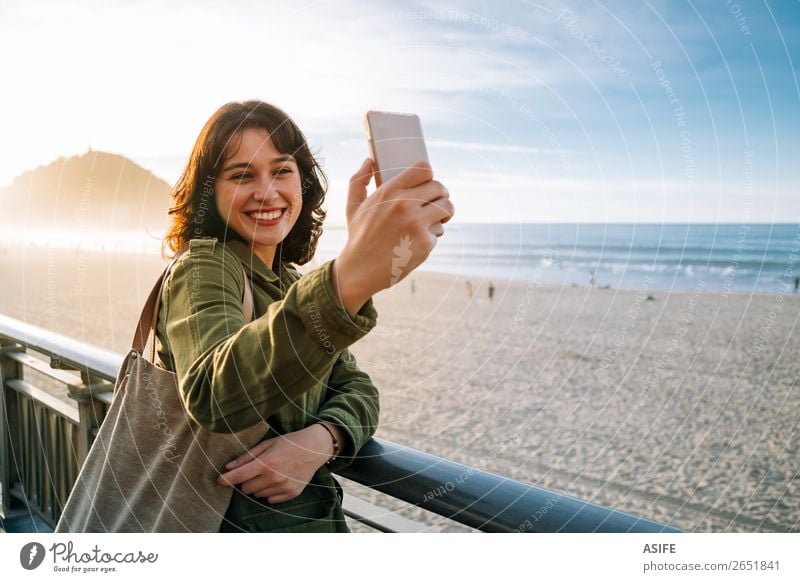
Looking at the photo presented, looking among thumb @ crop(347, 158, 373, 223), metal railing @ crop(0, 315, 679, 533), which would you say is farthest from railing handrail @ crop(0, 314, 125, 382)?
thumb @ crop(347, 158, 373, 223)

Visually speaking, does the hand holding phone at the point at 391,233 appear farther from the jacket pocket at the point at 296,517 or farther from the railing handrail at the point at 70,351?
the railing handrail at the point at 70,351

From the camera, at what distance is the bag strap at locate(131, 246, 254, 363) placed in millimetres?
870

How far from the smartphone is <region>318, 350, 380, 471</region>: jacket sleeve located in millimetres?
515

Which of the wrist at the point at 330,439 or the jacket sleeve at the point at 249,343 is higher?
the jacket sleeve at the point at 249,343

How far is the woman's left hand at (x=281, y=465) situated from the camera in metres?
0.92

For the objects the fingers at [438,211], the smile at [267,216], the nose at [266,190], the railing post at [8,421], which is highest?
the nose at [266,190]

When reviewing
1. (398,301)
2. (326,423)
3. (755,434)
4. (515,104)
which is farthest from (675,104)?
(398,301)

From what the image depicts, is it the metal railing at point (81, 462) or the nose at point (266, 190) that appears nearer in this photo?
the metal railing at point (81, 462)

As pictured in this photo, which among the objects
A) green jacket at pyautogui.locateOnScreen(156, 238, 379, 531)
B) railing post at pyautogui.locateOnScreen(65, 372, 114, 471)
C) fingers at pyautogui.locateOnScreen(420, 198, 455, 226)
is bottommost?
railing post at pyautogui.locateOnScreen(65, 372, 114, 471)

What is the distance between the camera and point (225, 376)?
64 centimetres

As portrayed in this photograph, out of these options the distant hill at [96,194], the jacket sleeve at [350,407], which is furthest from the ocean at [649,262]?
the jacket sleeve at [350,407]

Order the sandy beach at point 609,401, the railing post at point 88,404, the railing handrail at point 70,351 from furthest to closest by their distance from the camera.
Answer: the sandy beach at point 609,401 < the railing post at point 88,404 < the railing handrail at point 70,351

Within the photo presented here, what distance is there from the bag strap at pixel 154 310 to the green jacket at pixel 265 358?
0.01 m

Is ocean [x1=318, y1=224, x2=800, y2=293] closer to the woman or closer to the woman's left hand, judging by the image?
the woman
